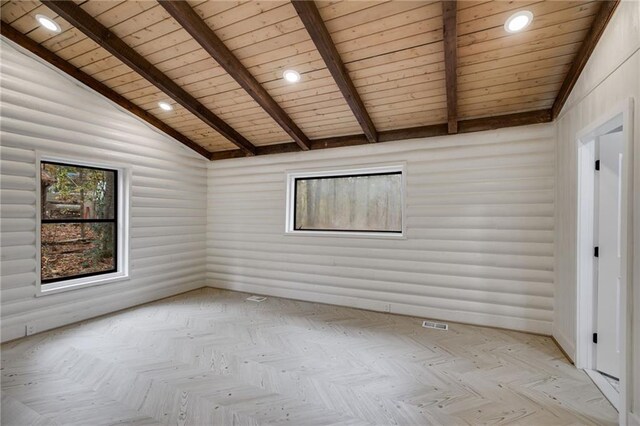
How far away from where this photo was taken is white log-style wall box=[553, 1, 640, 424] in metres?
1.79

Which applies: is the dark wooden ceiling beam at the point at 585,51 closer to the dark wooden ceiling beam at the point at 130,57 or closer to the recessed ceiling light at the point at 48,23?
the dark wooden ceiling beam at the point at 130,57

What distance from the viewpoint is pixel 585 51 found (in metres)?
2.39

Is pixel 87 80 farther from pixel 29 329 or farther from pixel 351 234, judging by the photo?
pixel 351 234

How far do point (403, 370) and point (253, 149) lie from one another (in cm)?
395

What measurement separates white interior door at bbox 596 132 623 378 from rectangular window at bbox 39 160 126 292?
5.53 meters

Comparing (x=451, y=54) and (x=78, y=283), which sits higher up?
(x=451, y=54)

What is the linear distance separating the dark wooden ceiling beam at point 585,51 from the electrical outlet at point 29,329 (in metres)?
6.04

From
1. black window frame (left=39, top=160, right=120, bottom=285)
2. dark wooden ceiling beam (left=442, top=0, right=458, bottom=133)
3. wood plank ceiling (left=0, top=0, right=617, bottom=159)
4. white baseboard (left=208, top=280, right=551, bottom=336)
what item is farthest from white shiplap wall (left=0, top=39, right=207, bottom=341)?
dark wooden ceiling beam (left=442, top=0, right=458, bottom=133)

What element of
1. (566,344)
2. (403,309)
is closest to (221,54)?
(403,309)

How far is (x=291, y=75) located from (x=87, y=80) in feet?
8.66

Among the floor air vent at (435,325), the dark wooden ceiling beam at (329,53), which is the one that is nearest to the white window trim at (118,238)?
the dark wooden ceiling beam at (329,53)

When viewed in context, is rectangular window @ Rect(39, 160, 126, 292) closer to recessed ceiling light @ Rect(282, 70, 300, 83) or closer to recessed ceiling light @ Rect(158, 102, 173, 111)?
recessed ceiling light @ Rect(158, 102, 173, 111)

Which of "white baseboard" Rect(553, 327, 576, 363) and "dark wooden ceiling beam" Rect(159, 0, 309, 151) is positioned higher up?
"dark wooden ceiling beam" Rect(159, 0, 309, 151)

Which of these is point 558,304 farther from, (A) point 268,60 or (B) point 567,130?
(A) point 268,60
